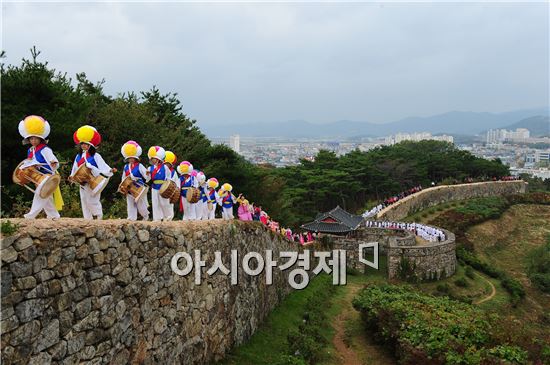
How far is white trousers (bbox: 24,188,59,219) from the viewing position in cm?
589

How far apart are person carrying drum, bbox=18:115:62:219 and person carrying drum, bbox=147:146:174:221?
94.9 inches

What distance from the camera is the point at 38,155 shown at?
598 centimetres

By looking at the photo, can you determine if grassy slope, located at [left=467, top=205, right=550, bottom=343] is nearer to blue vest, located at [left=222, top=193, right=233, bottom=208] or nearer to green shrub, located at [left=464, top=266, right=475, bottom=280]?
green shrub, located at [left=464, top=266, right=475, bottom=280]

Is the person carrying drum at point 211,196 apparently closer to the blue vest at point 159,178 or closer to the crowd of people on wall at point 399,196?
the blue vest at point 159,178

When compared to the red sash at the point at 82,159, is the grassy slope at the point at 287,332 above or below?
below

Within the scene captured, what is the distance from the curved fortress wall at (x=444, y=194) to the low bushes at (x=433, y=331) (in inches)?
794

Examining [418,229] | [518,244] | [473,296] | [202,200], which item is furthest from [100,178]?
[518,244]

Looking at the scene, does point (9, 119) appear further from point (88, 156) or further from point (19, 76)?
point (88, 156)

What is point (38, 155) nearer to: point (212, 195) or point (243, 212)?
point (212, 195)

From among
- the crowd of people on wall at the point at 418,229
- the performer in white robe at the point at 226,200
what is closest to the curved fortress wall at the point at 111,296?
the performer in white robe at the point at 226,200

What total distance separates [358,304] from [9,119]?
11823 mm

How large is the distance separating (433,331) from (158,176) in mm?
6875

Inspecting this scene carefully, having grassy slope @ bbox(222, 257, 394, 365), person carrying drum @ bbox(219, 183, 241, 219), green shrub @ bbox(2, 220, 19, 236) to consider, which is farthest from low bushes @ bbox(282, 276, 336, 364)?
green shrub @ bbox(2, 220, 19, 236)

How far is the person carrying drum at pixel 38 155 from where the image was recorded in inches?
232
